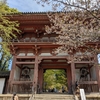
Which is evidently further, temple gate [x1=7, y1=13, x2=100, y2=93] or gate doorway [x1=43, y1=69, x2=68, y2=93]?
gate doorway [x1=43, y1=69, x2=68, y2=93]

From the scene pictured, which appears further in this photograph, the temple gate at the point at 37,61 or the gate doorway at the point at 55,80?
the gate doorway at the point at 55,80

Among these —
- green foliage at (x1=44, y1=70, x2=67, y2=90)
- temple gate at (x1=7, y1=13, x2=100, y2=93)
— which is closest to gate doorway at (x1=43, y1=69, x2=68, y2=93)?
green foliage at (x1=44, y1=70, x2=67, y2=90)

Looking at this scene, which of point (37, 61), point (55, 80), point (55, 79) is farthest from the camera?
point (55, 79)

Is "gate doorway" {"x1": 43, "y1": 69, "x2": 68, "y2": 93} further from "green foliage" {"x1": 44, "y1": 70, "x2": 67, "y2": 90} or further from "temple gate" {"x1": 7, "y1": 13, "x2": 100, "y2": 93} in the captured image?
"temple gate" {"x1": 7, "y1": 13, "x2": 100, "y2": 93}

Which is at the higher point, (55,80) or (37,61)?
(37,61)

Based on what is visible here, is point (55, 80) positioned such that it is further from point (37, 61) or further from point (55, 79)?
point (37, 61)

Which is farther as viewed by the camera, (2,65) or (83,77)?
(2,65)

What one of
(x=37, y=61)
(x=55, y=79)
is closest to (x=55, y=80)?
(x=55, y=79)

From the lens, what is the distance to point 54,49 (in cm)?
963

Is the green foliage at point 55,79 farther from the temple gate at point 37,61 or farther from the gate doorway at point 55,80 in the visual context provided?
the temple gate at point 37,61

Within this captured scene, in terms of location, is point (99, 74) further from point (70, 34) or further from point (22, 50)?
point (22, 50)

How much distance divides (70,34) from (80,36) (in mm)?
502

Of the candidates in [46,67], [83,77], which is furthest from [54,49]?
[83,77]

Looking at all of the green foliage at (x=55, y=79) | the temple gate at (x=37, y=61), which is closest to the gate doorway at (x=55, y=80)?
the green foliage at (x=55, y=79)
